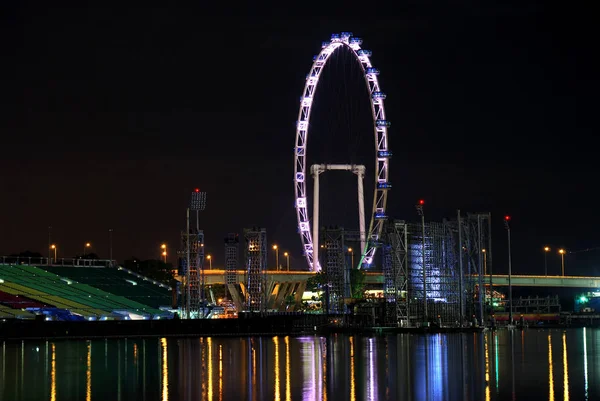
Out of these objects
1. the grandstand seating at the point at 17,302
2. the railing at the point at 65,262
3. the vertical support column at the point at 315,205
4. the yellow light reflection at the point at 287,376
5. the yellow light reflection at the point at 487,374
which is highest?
the vertical support column at the point at 315,205

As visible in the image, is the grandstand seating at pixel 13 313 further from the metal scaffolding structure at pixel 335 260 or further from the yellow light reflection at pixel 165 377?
the metal scaffolding structure at pixel 335 260

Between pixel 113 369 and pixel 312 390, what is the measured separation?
1735cm

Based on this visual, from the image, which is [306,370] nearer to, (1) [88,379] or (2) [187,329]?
(1) [88,379]

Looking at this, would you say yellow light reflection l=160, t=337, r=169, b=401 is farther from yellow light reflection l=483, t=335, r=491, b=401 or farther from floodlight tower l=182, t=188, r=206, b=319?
floodlight tower l=182, t=188, r=206, b=319

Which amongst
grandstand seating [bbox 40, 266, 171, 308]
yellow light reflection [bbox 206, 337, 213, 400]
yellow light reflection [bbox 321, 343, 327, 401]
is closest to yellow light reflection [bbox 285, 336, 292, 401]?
yellow light reflection [bbox 321, 343, 327, 401]

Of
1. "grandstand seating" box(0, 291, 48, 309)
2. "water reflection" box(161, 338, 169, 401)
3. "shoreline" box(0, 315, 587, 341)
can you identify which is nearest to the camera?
"water reflection" box(161, 338, 169, 401)

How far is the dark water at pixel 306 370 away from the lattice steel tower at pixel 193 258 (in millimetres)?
24286

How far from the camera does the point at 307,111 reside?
14612 centimetres

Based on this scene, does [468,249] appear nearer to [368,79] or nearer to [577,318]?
[368,79]

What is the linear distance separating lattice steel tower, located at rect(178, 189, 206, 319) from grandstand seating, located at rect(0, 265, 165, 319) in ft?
19.9

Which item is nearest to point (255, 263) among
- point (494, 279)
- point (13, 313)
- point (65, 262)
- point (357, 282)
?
point (357, 282)

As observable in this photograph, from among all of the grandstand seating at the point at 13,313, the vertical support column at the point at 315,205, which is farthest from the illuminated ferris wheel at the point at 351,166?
the grandstand seating at the point at 13,313

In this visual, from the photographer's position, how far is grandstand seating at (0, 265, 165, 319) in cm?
12276

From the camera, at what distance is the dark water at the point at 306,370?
1994 inches
